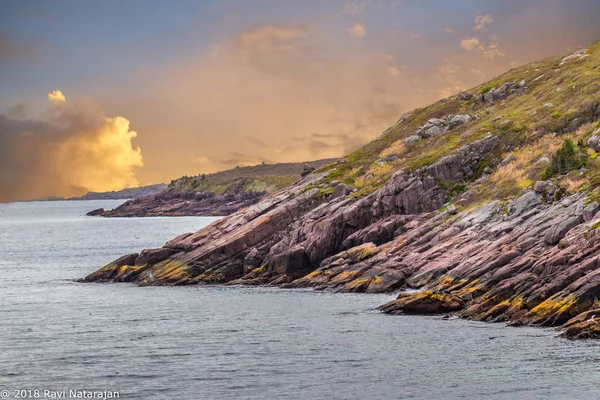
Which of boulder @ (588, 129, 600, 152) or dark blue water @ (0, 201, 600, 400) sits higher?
boulder @ (588, 129, 600, 152)

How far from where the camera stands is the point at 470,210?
81.0m

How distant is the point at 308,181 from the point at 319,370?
68289 mm

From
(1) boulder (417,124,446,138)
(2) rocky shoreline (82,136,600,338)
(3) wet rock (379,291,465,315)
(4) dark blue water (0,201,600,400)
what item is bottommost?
(4) dark blue water (0,201,600,400)

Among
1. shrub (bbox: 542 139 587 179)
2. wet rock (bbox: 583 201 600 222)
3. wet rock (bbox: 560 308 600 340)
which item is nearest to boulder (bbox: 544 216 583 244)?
wet rock (bbox: 583 201 600 222)

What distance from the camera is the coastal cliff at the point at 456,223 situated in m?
55.4

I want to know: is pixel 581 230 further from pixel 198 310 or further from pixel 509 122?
pixel 509 122

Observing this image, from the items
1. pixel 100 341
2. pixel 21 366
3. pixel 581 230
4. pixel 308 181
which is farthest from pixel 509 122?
pixel 21 366

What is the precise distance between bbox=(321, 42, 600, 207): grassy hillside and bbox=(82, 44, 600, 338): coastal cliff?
295mm

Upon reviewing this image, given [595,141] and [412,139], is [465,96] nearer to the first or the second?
[412,139]

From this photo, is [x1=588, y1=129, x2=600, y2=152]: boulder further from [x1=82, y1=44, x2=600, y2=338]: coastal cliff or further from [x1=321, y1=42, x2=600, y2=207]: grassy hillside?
[x1=321, y1=42, x2=600, y2=207]: grassy hillside

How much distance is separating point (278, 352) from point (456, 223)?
3569 cm

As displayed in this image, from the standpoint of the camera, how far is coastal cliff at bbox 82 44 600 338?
5544 cm

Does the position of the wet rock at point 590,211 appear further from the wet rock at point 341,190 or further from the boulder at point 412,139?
the boulder at point 412,139

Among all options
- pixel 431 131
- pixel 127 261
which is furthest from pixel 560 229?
pixel 127 261
